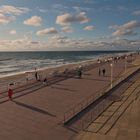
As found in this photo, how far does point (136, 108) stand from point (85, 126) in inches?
213

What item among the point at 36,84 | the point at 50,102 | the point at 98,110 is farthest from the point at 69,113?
the point at 36,84

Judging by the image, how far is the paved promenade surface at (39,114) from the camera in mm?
15141

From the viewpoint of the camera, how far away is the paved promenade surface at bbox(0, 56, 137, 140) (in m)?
15.1

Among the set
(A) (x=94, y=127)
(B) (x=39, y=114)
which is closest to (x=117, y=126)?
(A) (x=94, y=127)

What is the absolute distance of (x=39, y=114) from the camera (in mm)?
18844

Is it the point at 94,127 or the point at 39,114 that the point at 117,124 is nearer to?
the point at 94,127

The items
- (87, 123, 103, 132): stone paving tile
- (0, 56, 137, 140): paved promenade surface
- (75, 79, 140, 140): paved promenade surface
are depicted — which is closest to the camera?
(75, 79, 140, 140): paved promenade surface

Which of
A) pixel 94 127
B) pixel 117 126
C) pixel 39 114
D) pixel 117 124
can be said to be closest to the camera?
→ pixel 117 126

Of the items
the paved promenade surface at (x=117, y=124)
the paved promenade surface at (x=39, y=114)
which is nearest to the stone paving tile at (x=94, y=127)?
the paved promenade surface at (x=117, y=124)

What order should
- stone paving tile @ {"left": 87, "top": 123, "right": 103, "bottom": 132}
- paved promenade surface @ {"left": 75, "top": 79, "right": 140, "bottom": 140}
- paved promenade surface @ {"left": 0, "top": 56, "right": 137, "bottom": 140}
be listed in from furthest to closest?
stone paving tile @ {"left": 87, "top": 123, "right": 103, "bottom": 132}, paved promenade surface @ {"left": 0, "top": 56, "right": 137, "bottom": 140}, paved promenade surface @ {"left": 75, "top": 79, "right": 140, "bottom": 140}

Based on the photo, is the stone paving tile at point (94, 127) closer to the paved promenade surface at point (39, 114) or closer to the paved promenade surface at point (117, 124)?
the paved promenade surface at point (117, 124)

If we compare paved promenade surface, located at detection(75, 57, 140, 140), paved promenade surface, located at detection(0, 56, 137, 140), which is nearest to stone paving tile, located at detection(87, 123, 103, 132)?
paved promenade surface, located at detection(75, 57, 140, 140)

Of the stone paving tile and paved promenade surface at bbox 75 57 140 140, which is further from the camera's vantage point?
the stone paving tile

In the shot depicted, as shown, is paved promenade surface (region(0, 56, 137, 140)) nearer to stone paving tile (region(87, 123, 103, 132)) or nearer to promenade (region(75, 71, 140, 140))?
stone paving tile (region(87, 123, 103, 132))
